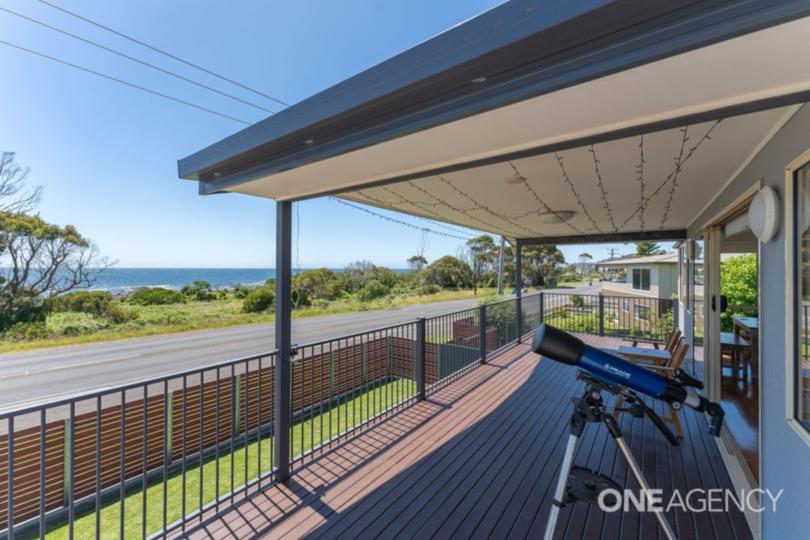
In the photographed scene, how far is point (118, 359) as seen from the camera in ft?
30.2

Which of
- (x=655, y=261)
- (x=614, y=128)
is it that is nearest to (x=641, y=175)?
(x=614, y=128)

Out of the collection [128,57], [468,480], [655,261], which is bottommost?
[468,480]

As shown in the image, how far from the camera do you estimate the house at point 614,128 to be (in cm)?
94

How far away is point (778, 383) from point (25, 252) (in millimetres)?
20338

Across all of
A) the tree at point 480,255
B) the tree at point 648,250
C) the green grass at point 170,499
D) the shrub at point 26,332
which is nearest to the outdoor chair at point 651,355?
the green grass at point 170,499

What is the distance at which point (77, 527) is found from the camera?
2771 mm

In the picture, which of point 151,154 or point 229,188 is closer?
point 229,188

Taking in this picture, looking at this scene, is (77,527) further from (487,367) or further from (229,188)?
(487,367)

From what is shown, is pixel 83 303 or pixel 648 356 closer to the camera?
pixel 648 356

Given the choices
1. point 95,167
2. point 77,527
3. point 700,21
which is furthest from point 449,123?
point 95,167

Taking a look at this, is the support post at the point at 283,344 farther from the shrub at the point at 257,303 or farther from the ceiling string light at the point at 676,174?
the shrub at the point at 257,303

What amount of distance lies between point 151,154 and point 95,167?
291 cm

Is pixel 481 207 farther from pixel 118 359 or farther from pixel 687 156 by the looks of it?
pixel 118 359

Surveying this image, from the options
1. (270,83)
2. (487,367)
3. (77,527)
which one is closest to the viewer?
(77,527)
